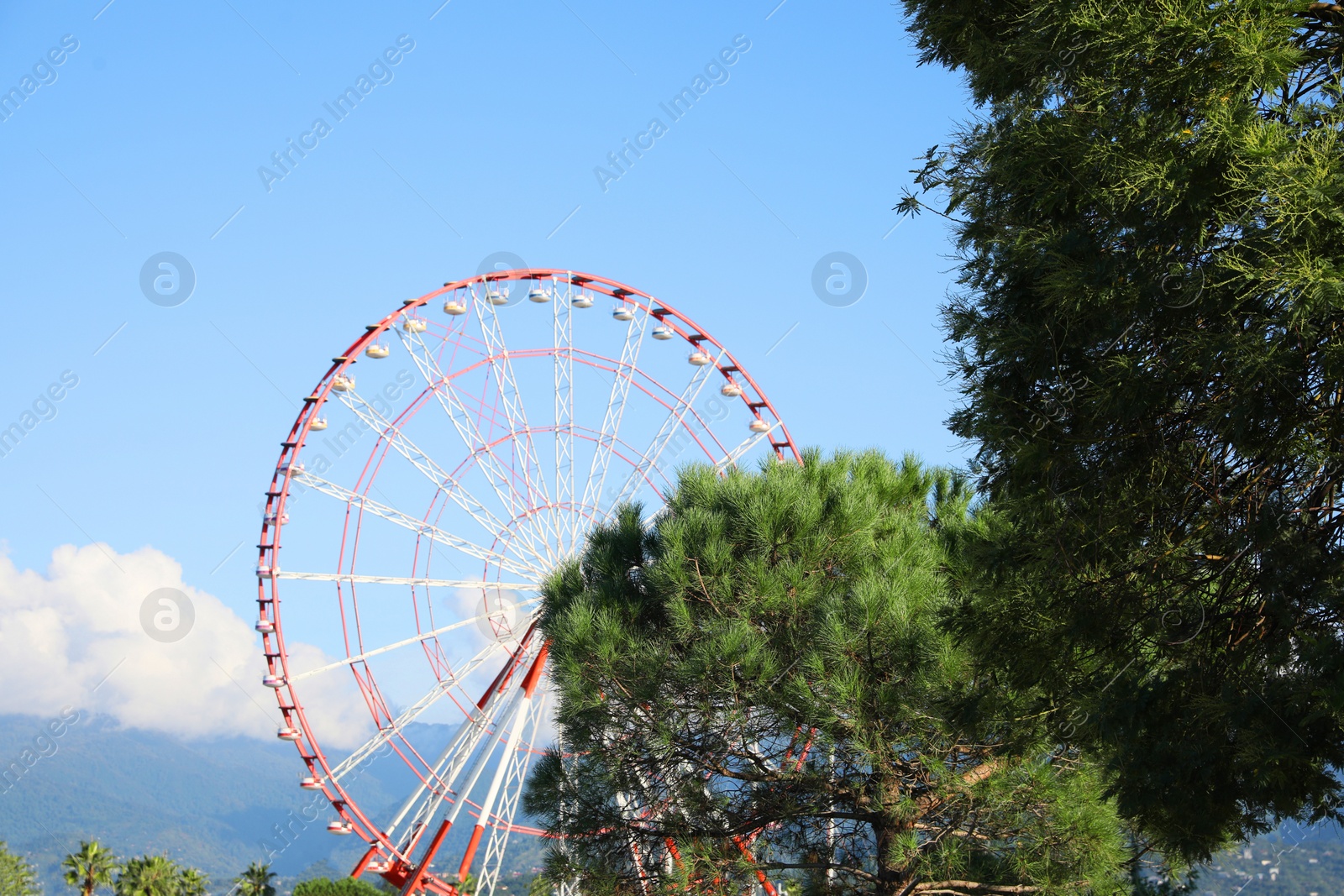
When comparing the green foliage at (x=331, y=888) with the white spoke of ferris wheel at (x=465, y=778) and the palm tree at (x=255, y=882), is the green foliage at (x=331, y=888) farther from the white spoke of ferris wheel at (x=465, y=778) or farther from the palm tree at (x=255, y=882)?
the palm tree at (x=255, y=882)

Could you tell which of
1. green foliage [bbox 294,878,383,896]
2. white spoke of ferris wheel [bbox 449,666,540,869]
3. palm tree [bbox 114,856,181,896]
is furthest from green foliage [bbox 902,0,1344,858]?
palm tree [bbox 114,856,181,896]

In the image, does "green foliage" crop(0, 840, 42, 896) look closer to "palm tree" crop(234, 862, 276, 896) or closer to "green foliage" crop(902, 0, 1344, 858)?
"palm tree" crop(234, 862, 276, 896)

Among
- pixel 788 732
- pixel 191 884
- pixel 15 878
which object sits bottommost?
pixel 15 878

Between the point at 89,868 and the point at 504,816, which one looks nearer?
the point at 504,816

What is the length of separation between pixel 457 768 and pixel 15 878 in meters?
32.6

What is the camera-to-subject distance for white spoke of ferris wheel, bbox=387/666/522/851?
18.8 m

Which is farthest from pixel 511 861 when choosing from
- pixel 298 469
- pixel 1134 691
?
pixel 1134 691

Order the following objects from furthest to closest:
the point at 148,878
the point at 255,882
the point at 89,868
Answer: the point at 255,882
the point at 148,878
the point at 89,868

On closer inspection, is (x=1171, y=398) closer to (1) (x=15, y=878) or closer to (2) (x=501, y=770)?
(2) (x=501, y=770)

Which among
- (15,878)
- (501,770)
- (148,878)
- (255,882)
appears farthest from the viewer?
(15,878)

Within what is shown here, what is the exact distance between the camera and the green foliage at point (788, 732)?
10258mm

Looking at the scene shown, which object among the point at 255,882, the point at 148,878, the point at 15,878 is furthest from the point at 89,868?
the point at 15,878

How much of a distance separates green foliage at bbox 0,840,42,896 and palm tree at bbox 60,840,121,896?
8297 millimetres

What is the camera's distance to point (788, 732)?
34.9 feet
